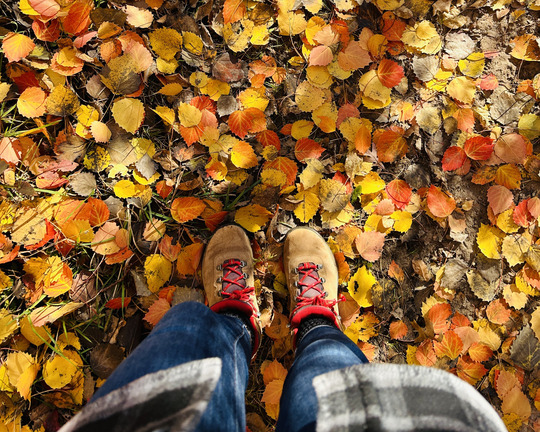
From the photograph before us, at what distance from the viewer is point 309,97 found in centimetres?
161

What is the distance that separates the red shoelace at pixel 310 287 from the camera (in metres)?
1.50

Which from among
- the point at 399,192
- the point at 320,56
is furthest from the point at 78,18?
the point at 399,192

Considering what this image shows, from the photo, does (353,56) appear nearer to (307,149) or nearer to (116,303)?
(307,149)

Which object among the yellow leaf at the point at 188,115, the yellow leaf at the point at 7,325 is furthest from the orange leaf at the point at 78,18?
the yellow leaf at the point at 7,325

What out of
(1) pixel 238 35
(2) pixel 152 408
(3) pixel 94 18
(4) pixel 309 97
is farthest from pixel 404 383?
(3) pixel 94 18

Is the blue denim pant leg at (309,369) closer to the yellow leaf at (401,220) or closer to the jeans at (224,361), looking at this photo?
the jeans at (224,361)

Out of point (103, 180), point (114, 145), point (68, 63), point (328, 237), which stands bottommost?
point (328, 237)

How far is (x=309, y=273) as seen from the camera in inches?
61.0

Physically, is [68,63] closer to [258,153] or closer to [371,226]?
[258,153]

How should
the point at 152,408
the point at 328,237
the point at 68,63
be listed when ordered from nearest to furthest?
the point at 152,408 → the point at 68,63 → the point at 328,237

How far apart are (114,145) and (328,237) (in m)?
1.06

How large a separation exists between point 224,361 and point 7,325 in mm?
1041

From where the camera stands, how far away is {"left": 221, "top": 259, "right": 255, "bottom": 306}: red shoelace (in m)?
1.50

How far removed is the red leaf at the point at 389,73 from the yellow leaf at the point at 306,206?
0.63 meters
